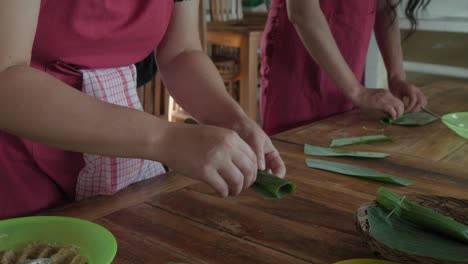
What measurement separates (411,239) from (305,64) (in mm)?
1050

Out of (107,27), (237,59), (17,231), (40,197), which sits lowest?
(237,59)

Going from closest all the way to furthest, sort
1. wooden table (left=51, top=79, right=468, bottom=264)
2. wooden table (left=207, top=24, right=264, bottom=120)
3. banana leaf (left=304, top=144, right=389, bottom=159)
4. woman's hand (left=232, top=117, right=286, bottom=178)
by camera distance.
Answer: wooden table (left=51, top=79, right=468, bottom=264)
woman's hand (left=232, top=117, right=286, bottom=178)
banana leaf (left=304, top=144, right=389, bottom=159)
wooden table (left=207, top=24, right=264, bottom=120)

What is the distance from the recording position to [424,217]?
75 cm

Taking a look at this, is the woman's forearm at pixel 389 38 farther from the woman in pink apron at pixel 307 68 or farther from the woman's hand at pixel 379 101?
the woman's hand at pixel 379 101

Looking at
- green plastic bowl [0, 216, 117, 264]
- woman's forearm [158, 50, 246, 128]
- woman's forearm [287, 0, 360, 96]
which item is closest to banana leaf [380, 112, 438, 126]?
woman's forearm [287, 0, 360, 96]

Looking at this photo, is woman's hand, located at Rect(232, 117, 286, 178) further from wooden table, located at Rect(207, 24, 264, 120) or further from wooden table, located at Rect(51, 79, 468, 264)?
wooden table, located at Rect(207, 24, 264, 120)

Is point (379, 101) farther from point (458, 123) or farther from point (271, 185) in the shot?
point (271, 185)

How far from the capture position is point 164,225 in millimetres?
828

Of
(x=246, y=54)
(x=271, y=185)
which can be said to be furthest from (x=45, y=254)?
(x=246, y=54)

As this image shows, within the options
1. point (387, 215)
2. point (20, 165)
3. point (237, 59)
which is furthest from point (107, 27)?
point (237, 59)

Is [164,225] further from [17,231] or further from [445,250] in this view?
[445,250]

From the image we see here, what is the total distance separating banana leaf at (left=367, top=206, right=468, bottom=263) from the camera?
2.23 ft

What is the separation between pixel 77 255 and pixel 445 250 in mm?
452

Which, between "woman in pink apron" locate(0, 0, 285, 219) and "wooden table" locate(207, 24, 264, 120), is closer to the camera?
"woman in pink apron" locate(0, 0, 285, 219)
